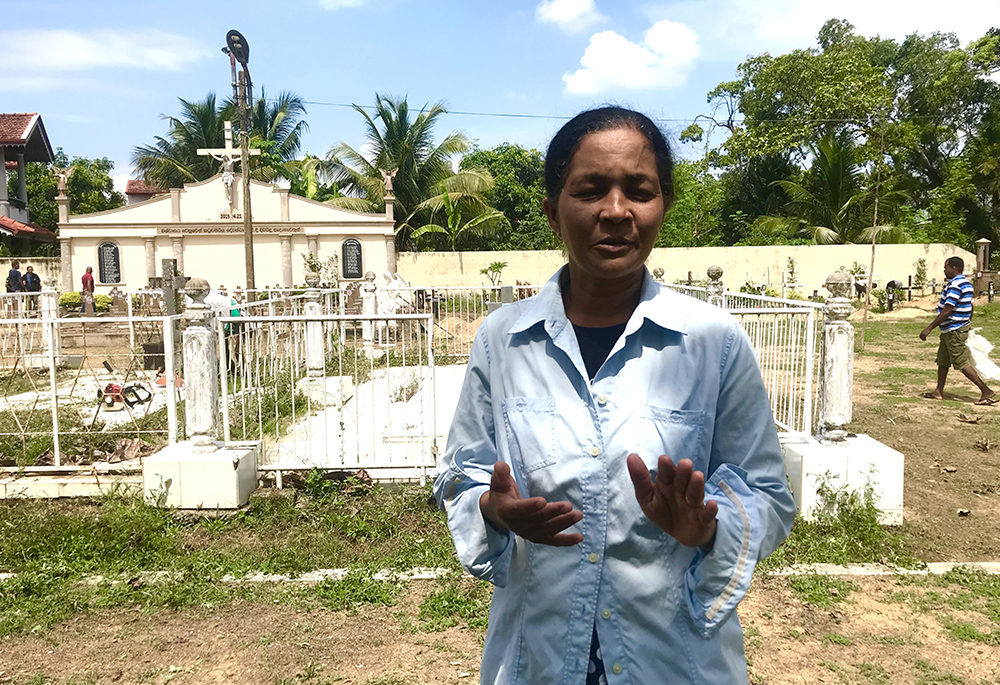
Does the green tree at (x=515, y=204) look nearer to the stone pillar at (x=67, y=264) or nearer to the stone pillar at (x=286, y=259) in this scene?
the stone pillar at (x=286, y=259)

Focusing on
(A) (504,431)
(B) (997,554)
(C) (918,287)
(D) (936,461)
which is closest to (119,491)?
(A) (504,431)

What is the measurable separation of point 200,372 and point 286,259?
2175cm

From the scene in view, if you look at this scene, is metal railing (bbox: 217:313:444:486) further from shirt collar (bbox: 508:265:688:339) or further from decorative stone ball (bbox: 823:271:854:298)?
shirt collar (bbox: 508:265:688:339)

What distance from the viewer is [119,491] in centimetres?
521

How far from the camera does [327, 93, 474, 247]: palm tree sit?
1152 inches

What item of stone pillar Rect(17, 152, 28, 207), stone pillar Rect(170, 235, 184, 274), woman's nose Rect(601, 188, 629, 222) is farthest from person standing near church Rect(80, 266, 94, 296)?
woman's nose Rect(601, 188, 629, 222)

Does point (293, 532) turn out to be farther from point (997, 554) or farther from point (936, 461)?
point (936, 461)

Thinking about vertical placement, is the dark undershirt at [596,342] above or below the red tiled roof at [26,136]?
below

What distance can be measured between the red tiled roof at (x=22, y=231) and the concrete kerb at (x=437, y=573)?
2707cm

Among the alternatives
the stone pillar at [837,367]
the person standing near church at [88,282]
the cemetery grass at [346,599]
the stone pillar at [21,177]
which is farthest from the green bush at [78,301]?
the stone pillar at [837,367]

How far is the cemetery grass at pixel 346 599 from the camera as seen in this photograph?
131 inches

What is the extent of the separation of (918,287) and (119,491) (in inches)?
1018

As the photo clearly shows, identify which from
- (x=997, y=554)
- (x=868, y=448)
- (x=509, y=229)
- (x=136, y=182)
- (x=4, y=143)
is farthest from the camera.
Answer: (x=136, y=182)

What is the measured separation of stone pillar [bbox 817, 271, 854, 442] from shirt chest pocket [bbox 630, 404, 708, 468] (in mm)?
3877
